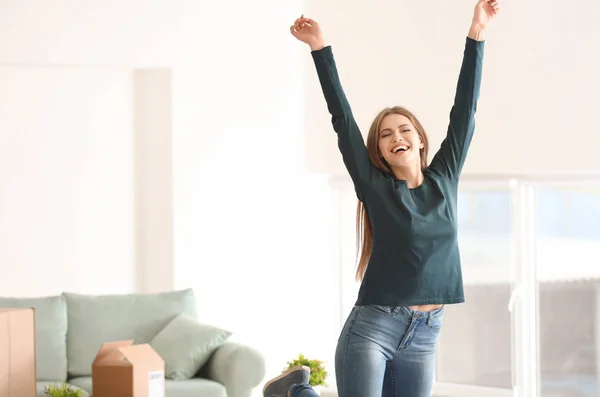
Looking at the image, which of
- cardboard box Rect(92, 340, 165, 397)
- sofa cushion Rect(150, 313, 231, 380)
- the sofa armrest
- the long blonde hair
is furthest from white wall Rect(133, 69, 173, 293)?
the long blonde hair

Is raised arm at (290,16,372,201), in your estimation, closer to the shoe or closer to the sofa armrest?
the shoe

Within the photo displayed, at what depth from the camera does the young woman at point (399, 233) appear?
2494mm

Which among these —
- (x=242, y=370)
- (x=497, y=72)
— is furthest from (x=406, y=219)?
(x=497, y=72)

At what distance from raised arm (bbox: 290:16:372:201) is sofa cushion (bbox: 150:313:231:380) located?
222 centimetres

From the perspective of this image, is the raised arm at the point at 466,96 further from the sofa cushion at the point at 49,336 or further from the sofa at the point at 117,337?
the sofa cushion at the point at 49,336

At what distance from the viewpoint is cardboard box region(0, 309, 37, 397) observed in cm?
310

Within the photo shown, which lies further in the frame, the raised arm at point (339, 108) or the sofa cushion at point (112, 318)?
the sofa cushion at point (112, 318)

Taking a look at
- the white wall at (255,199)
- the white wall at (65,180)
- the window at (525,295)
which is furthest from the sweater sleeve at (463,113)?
the white wall at (65,180)

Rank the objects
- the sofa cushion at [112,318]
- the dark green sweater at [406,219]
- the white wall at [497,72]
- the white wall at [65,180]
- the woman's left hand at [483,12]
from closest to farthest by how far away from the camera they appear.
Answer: the dark green sweater at [406,219]
the woman's left hand at [483,12]
the white wall at [497,72]
the sofa cushion at [112,318]
the white wall at [65,180]

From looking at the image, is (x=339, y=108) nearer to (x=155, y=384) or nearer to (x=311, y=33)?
(x=311, y=33)

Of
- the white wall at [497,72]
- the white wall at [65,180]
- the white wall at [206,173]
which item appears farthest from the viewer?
the white wall at [206,173]

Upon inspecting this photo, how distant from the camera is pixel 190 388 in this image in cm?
436

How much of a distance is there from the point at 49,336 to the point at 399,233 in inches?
102

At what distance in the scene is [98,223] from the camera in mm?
5297
